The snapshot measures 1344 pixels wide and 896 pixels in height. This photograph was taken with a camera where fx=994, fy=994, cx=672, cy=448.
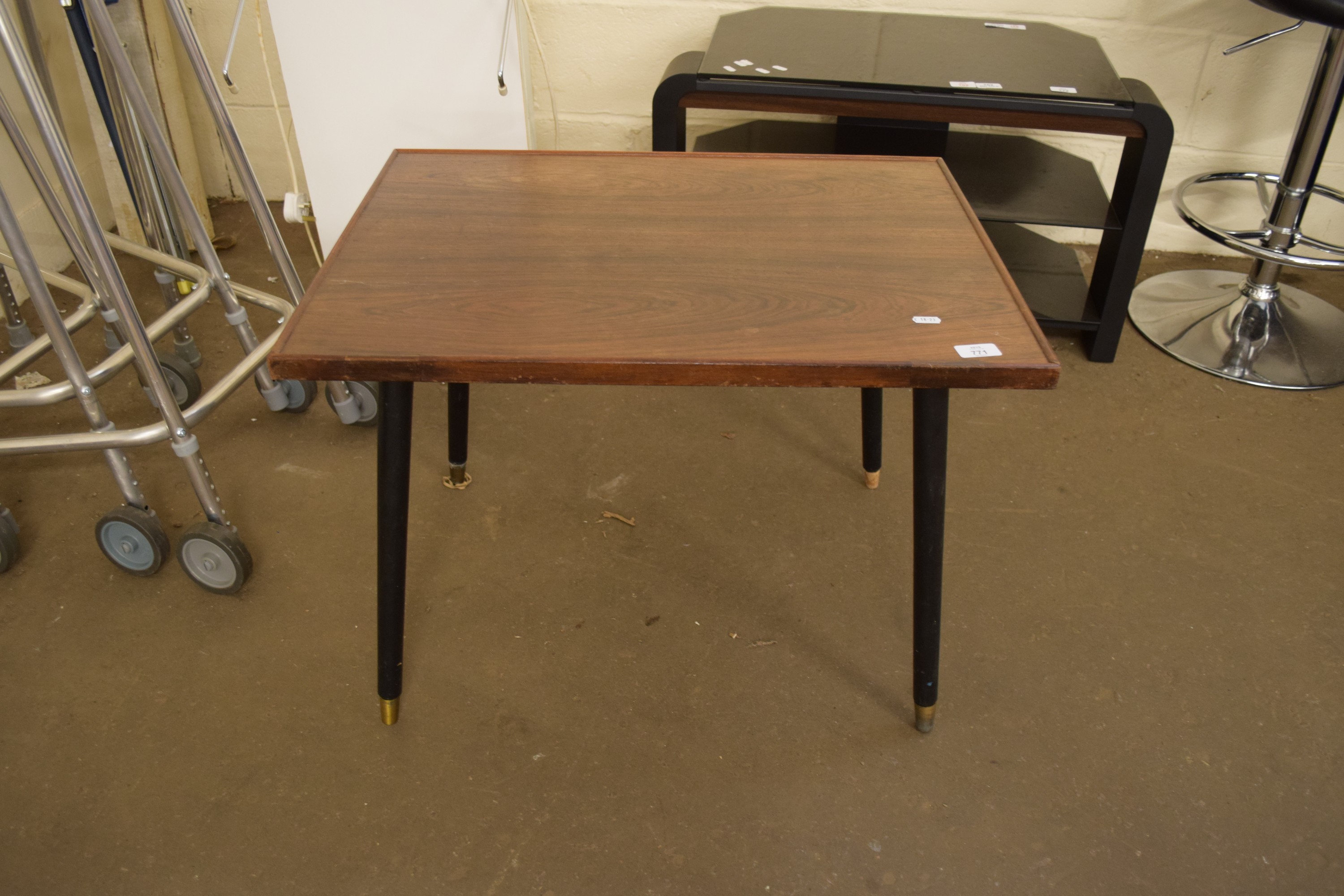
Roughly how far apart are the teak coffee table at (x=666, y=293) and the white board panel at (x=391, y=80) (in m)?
0.80

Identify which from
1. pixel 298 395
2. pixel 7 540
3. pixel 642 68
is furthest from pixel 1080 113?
pixel 7 540

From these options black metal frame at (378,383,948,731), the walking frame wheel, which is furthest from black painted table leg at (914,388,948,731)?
the walking frame wheel

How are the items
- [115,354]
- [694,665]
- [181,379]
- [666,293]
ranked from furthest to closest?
1. [181,379]
2. [115,354]
3. [694,665]
4. [666,293]

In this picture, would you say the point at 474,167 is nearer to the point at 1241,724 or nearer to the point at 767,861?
the point at 767,861

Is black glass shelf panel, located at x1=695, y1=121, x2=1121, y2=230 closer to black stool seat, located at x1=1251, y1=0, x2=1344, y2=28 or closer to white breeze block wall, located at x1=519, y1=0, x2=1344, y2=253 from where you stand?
white breeze block wall, located at x1=519, y1=0, x2=1344, y2=253

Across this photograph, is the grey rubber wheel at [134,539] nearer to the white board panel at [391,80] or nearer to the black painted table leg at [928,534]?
the white board panel at [391,80]

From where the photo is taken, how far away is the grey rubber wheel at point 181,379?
2090 mm

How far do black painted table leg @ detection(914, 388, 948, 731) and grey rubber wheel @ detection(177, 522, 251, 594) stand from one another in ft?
3.69

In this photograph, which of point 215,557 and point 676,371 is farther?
point 215,557

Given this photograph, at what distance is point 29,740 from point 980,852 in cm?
140

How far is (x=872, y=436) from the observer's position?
75.4 inches

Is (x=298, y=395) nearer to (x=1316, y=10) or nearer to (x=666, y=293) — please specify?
(x=666, y=293)

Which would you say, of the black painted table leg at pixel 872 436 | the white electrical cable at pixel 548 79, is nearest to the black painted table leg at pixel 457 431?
the black painted table leg at pixel 872 436

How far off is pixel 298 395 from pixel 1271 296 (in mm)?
2324
